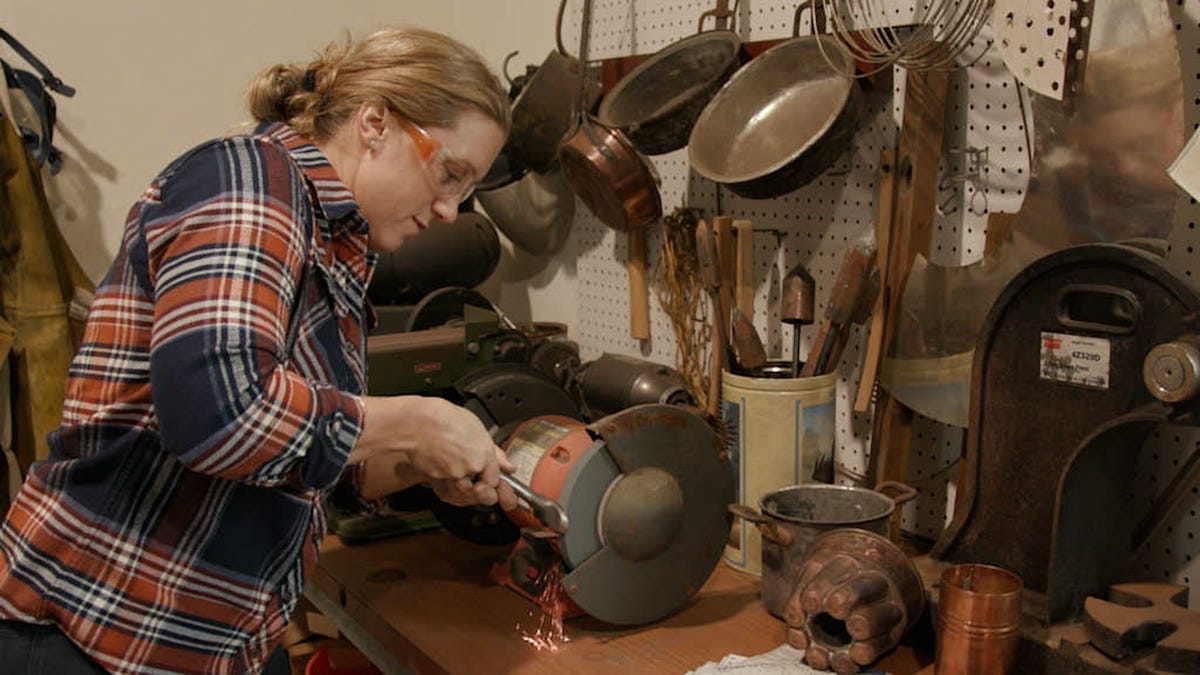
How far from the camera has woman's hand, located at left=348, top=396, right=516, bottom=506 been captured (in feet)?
3.40

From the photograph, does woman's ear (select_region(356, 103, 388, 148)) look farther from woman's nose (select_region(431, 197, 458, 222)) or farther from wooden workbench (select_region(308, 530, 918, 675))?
wooden workbench (select_region(308, 530, 918, 675))

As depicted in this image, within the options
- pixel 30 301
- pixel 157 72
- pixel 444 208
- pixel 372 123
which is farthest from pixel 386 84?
pixel 157 72

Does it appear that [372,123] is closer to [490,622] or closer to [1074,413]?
[490,622]

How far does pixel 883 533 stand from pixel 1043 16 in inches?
26.3

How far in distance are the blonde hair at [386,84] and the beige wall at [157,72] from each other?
100 cm

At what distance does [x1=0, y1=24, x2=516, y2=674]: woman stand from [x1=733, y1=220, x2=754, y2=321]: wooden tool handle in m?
0.56

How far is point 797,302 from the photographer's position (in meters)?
1.56

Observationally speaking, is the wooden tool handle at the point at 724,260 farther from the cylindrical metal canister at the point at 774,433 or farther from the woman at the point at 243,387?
the woman at the point at 243,387

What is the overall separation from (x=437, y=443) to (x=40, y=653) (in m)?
0.46

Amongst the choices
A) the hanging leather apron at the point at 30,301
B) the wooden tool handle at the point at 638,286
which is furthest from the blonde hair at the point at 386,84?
the hanging leather apron at the point at 30,301

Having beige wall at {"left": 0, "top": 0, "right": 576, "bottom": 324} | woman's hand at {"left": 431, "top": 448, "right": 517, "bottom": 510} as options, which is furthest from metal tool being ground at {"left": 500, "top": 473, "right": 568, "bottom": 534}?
beige wall at {"left": 0, "top": 0, "right": 576, "bottom": 324}

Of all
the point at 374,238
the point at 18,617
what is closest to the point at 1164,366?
the point at 374,238

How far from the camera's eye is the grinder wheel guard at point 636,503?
1336 millimetres

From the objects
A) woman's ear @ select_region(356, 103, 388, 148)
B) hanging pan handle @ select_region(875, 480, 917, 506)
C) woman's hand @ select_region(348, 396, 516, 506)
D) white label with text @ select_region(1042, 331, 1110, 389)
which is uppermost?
woman's ear @ select_region(356, 103, 388, 148)
